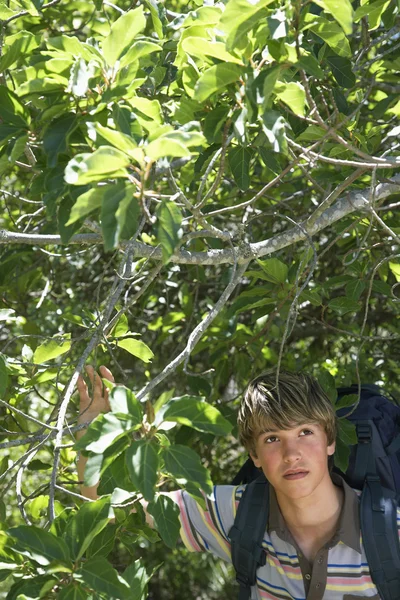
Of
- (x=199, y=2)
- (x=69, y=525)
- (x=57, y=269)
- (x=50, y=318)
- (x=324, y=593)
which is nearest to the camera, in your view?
(x=69, y=525)

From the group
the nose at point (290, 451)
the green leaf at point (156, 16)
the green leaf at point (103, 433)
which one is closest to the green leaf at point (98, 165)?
the green leaf at point (103, 433)

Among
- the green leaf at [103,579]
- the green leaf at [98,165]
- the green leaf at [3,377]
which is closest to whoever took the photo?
the green leaf at [98,165]

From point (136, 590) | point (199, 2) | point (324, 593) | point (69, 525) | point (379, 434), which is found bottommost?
point (324, 593)

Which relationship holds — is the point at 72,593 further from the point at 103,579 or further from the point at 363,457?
the point at 363,457

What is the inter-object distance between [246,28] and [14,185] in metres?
3.02

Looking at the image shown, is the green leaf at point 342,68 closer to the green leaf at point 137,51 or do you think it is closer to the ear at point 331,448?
the green leaf at point 137,51

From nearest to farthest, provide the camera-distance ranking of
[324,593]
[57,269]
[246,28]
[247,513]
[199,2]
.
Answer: [246,28]
[199,2]
[324,593]
[247,513]
[57,269]

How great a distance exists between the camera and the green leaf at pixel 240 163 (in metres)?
2.13

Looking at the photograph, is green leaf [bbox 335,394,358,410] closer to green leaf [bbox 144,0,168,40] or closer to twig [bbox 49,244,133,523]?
twig [bbox 49,244,133,523]

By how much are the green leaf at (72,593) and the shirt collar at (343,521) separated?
3.60ft

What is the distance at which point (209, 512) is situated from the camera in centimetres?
273

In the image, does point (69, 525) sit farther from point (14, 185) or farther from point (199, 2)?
point (14, 185)

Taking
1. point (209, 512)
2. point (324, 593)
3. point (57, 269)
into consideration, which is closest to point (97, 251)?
point (57, 269)

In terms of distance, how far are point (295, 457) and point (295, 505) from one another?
17 centimetres
